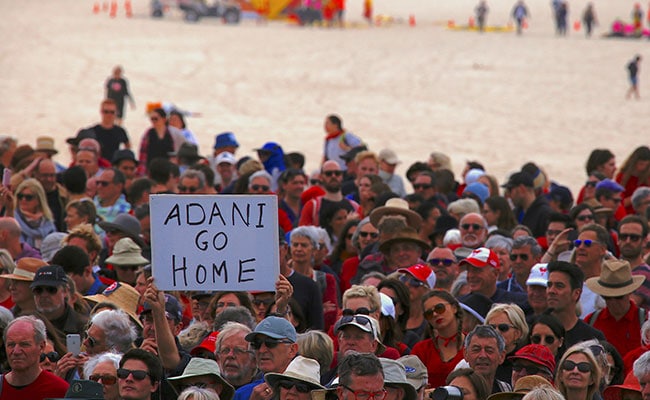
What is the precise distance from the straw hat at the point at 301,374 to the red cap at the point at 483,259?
107 inches

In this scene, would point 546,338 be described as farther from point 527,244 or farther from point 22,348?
point 22,348

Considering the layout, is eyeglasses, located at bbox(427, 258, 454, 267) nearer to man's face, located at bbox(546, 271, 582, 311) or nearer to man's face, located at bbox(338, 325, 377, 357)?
man's face, located at bbox(546, 271, 582, 311)

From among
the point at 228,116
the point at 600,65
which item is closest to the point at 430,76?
the point at 600,65

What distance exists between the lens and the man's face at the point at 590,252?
10.8 metres

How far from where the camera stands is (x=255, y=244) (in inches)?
315

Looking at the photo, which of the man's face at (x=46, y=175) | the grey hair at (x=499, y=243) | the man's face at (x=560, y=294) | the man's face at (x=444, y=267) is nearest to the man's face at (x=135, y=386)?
the man's face at (x=560, y=294)

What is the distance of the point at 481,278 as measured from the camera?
1005 centimetres

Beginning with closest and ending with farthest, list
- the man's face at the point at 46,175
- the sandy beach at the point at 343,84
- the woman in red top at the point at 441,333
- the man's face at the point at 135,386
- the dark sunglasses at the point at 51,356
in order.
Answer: the man's face at the point at 135,386 → the dark sunglasses at the point at 51,356 → the woman in red top at the point at 441,333 → the man's face at the point at 46,175 → the sandy beach at the point at 343,84

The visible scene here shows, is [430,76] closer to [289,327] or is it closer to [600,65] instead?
[600,65]

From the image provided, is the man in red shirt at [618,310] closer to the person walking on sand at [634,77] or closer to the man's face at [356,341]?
the man's face at [356,341]

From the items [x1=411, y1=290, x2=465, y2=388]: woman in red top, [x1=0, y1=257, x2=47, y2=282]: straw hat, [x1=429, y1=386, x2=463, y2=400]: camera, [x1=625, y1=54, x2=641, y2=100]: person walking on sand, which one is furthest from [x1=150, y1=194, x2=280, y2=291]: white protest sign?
[x1=625, y1=54, x2=641, y2=100]: person walking on sand

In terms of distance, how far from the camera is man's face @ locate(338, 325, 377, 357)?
8.16 meters

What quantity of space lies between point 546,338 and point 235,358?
202 centimetres

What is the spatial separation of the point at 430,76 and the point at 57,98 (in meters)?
12.9
